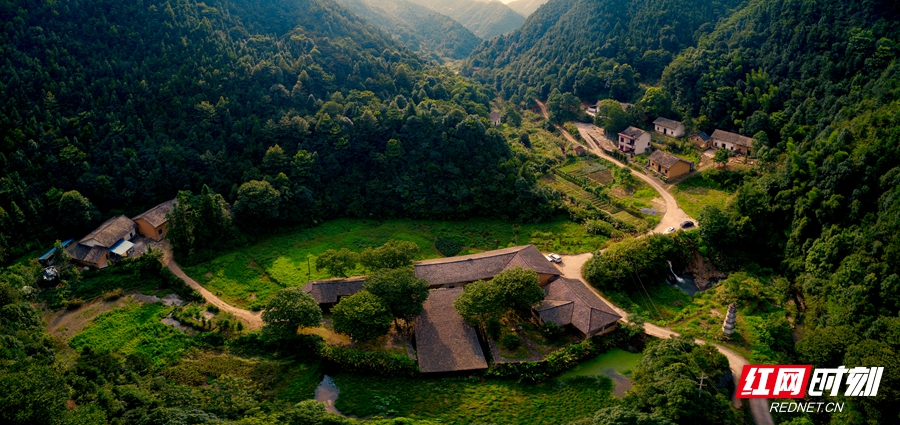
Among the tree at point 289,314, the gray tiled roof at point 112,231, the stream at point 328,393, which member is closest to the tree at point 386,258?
the tree at point 289,314

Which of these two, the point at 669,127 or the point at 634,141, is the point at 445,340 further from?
the point at 669,127

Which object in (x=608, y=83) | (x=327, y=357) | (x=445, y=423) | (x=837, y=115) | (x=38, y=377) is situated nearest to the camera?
(x=38, y=377)

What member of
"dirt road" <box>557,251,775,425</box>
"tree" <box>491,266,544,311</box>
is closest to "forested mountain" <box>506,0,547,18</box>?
"dirt road" <box>557,251,775,425</box>

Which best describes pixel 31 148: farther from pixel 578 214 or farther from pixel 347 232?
pixel 578 214

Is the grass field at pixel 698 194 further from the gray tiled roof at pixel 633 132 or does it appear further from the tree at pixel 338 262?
the tree at pixel 338 262

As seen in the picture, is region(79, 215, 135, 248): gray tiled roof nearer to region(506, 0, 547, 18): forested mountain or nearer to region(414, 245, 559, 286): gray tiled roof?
region(414, 245, 559, 286): gray tiled roof

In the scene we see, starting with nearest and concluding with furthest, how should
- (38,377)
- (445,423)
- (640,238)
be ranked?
(38,377) < (445,423) < (640,238)

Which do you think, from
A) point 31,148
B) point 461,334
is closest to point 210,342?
point 461,334
